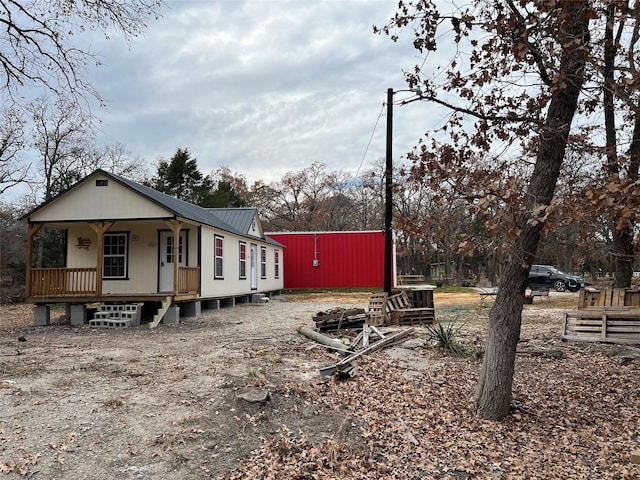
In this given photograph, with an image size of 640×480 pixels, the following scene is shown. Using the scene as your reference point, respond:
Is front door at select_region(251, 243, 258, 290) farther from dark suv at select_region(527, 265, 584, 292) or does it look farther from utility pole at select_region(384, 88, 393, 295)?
dark suv at select_region(527, 265, 584, 292)

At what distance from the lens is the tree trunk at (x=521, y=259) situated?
4.31m

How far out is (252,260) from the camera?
18.4 metres

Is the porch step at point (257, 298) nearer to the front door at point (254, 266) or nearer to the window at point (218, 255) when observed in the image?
the front door at point (254, 266)

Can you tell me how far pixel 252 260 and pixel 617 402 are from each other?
14.4 meters

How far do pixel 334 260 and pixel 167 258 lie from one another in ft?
41.5

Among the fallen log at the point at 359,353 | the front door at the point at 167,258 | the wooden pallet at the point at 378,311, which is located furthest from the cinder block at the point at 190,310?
the fallen log at the point at 359,353

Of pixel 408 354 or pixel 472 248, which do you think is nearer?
pixel 472 248

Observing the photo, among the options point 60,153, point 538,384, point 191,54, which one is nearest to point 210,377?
point 538,384

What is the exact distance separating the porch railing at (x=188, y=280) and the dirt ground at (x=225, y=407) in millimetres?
2916

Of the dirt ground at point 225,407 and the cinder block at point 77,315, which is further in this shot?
the cinder block at point 77,315

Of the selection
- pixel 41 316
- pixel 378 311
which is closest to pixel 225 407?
Answer: pixel 378 311

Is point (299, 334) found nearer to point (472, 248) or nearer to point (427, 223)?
point (427, 223)

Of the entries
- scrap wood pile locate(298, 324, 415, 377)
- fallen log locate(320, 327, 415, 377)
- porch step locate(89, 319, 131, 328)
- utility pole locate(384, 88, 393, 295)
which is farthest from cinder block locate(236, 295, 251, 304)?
fallen log locate(320, 327, 415, 377)

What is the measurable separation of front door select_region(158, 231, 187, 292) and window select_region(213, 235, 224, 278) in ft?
4.08
